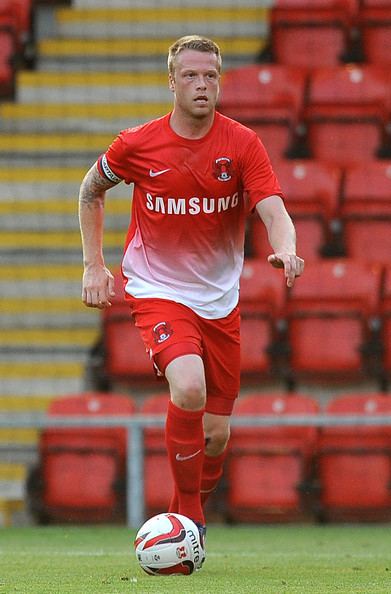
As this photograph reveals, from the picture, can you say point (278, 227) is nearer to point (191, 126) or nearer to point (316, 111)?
point (191, 126)

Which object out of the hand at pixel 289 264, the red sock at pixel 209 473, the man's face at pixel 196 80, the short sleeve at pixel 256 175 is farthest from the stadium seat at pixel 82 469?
the hand at pixel 289 264

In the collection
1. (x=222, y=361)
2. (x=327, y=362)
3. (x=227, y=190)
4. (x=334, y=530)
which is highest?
(x=227, y=190)

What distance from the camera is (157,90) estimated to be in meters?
12.2

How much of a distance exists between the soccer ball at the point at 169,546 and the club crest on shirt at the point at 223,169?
1.35m

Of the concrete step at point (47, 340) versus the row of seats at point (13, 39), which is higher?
the row of seats at point (13, 39)

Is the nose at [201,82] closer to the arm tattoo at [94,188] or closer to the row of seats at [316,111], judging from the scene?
the arm tattoo at [94,188]

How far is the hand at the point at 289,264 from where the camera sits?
5164 millimetres

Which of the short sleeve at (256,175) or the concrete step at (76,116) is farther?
the concrete step at (76,116)

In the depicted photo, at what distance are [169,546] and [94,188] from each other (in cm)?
151

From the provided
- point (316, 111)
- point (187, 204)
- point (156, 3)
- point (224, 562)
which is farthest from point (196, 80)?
point (156, 3)

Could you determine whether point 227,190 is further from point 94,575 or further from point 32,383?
point 32,383

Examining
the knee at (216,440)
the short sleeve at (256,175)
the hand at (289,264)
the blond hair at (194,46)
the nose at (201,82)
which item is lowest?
the knee at (216,440)

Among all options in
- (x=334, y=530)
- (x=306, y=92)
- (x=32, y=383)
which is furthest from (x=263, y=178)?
(x=306, y=92)

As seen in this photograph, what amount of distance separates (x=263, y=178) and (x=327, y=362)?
4.14 meters
